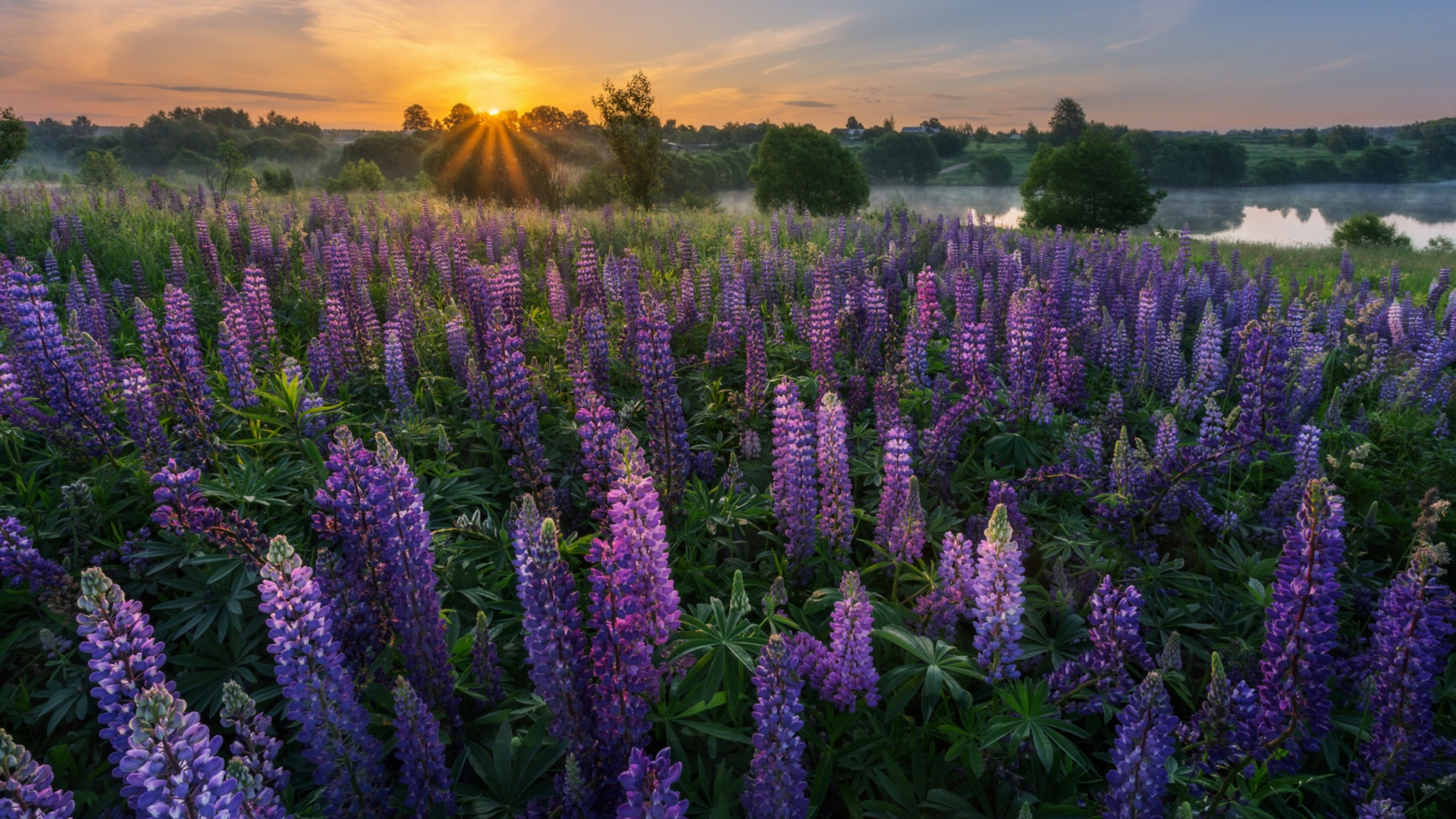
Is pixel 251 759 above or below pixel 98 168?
below

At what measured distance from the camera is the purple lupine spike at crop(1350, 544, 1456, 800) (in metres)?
2.53

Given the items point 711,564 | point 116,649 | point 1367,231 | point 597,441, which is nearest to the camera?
point 116,649

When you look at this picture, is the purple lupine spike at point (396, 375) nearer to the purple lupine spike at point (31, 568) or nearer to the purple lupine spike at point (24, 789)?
the purple lupine spike at point (31, 568)

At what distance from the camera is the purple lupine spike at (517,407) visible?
385 centimetres

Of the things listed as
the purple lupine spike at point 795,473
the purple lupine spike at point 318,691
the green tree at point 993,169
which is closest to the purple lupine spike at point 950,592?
the purple lupine spike at point 795,473

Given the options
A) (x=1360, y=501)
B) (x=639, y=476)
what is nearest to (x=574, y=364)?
(x=639, y=476)

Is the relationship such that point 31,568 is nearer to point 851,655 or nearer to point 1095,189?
point 851,655

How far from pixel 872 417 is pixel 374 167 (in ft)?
211

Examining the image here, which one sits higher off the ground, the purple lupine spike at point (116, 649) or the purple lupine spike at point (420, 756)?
the purple lupine spike at point (116, 649)

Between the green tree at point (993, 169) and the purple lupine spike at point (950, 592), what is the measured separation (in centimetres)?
16116

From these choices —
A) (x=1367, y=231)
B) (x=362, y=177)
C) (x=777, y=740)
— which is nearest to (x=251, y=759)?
(x=777, y=740)

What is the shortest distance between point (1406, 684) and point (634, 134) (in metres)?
35.8

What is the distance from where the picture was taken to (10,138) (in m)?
25.3

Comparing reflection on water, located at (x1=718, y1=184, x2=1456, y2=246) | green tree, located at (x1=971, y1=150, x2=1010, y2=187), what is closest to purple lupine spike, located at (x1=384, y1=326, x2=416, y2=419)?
reflection on water, located at (x1=718, y1=184, x2=1456, y2=246)
